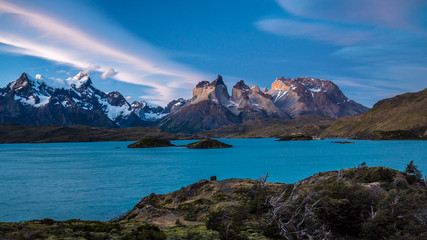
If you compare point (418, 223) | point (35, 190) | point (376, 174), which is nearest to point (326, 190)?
point (418, 223)

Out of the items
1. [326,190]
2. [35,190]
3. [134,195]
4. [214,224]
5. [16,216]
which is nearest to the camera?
[214,224]

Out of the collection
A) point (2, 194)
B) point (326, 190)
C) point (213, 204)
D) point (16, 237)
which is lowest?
point (2, 194)

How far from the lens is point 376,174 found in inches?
1594

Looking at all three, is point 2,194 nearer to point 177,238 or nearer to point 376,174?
point 177,238

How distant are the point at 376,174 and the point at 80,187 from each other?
68.6 m

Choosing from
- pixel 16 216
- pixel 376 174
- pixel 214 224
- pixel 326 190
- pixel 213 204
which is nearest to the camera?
pixel 214 224

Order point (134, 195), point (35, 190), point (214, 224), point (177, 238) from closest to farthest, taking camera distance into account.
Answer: point (177, 238)
point (214, 224)
point (134, 195)
point (35, 190)

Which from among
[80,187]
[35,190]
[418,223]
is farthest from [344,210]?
[35,190]

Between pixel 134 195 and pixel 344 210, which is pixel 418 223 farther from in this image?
pixel 134 195

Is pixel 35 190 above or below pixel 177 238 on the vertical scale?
below

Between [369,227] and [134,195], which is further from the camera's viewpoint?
[134,195]

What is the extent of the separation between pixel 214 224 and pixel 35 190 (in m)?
64.2

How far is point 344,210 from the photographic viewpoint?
23094 mm

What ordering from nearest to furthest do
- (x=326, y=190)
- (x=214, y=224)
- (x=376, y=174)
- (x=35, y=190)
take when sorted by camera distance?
1. (x=214, y=224)
2. (x=326, y=190)
3. (x=376, y=174)
4. (x=35, y=190)
